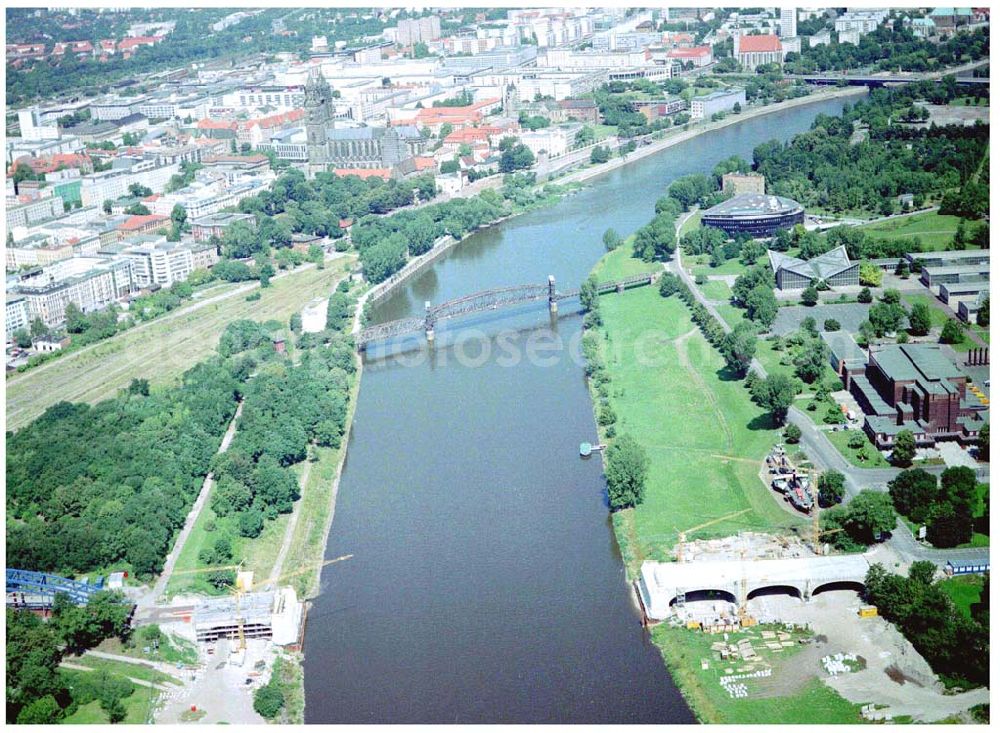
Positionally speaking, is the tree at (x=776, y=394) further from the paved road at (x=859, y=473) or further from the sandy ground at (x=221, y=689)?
the sandy ground at (x=221, y=689)

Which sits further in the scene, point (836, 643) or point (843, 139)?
point (843, 139)

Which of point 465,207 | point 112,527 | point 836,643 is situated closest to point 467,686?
point 836,643

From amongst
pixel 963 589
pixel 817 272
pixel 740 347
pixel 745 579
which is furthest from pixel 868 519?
pixel 817 272

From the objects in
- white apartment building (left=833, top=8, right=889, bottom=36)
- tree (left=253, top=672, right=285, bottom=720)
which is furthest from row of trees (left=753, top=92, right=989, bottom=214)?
tree (left=253, top=672, right=285, bottom=720)

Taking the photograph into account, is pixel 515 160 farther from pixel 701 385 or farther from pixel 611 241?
pixel 701 385

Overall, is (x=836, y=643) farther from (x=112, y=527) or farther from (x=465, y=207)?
(x=465, y=207)

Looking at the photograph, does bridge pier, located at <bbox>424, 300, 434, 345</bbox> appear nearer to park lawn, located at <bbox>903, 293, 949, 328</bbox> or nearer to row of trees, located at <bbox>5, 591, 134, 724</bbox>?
park lawn, located at <bbox>903, 293, 949, 328</bbox>

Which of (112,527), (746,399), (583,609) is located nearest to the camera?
(583,609)
